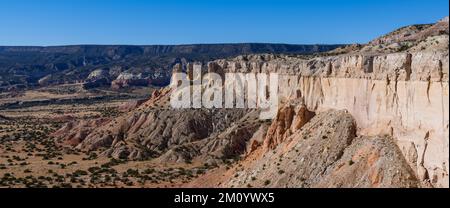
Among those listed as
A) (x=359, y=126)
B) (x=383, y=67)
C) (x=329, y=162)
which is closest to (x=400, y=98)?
(x=383, y=67)

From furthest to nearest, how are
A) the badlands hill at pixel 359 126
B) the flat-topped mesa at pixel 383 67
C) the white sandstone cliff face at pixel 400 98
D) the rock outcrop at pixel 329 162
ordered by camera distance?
1. the rock outcrop at pixel 329 162
2. the badlands hill at pixel 359 126
3. the flat-topped mesa at pixel 383 67
4. the white sandstone cliff face at pixel 400 98

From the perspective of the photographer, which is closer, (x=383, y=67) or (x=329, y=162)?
(x=383, y=67)

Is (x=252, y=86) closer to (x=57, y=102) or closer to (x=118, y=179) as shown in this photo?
(x=118, y=179)

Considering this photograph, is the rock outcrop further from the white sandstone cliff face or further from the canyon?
the white sandstone cliff face

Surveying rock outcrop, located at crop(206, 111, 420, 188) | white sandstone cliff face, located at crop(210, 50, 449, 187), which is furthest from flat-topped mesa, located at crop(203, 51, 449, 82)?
rock outcrop, located at crop(206, 111, 420, 188)

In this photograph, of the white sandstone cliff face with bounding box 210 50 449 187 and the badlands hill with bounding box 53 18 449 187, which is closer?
the white sandstone cliff face with bounding box 210 50 449 187

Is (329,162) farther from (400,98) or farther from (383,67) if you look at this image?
(383,67)

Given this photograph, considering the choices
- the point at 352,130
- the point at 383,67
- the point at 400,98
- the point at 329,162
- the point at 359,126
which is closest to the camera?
the point at 400,98

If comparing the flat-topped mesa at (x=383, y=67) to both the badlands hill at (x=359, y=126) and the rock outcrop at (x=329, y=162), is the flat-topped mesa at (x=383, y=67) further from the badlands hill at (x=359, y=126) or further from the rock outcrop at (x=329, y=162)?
the rock outcrop at (x=329, y=162)

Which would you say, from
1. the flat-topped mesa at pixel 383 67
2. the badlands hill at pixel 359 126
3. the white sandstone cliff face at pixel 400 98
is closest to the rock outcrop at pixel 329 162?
the badlands hill at pixel 359 126
